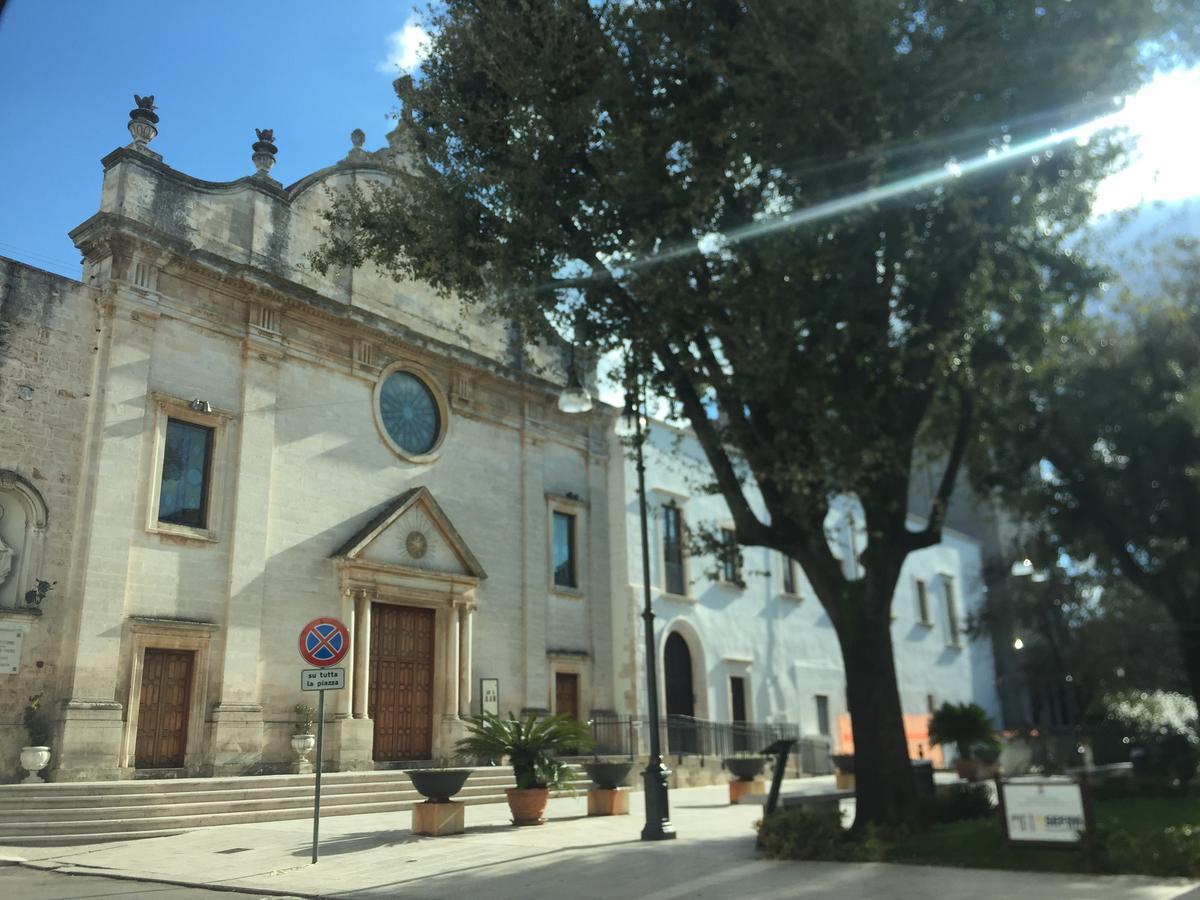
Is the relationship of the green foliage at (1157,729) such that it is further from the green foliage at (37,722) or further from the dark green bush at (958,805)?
the green foliage at (37,722)

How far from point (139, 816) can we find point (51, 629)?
372cm

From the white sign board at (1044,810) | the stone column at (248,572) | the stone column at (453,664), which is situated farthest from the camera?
the stone column at (453,664)

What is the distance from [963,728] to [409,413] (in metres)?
15.1

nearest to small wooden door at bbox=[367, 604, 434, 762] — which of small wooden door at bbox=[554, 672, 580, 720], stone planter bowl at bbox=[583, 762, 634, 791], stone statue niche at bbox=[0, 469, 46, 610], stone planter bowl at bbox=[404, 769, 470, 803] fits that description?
small wooden door at bbox=[554, 672, 580, 720]

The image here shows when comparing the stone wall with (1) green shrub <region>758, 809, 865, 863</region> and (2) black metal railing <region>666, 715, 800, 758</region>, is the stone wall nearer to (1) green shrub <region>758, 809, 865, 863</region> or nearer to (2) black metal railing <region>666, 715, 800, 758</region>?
(1) green shrub <region>758, 809, 865, 863</region>

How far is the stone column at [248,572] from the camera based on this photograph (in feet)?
57.3

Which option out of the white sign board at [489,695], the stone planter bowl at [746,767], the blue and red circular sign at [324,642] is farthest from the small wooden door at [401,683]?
the blue and red circular sign at [324,642]

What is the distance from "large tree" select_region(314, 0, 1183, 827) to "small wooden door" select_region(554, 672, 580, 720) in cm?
1319

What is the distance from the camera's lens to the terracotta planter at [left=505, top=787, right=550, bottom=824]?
14398mm

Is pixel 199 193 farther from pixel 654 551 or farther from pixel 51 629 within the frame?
pixel 654 551

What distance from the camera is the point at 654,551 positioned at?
26781 millimetres

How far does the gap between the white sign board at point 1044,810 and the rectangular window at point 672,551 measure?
17.9 meters

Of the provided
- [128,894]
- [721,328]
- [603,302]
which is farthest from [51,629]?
[721,328]

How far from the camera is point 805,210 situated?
1061cm
